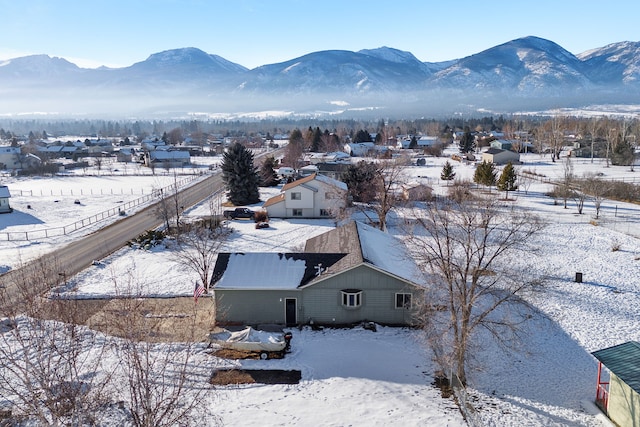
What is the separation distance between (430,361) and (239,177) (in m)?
38.8

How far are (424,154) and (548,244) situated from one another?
7647 cm

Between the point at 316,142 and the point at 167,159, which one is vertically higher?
the point at 316,142

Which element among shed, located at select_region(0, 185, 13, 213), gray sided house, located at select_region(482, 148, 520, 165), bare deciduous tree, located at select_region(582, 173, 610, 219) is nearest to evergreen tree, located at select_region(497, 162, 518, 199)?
bare deciduous tree, located at select_region(582, 173, 610, 219)

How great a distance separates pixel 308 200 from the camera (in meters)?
Answer: 49.6

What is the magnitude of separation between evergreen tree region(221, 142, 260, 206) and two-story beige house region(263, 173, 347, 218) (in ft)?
22.3

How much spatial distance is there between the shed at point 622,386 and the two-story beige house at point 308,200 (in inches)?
1313

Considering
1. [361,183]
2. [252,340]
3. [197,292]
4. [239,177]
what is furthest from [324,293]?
[239,177]

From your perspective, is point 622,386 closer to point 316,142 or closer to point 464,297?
point 464,297

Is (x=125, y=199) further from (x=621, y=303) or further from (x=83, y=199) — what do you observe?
(x=621, y=303)

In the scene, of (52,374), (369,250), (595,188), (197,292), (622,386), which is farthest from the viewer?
(595,188)

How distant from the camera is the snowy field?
17.1 meters

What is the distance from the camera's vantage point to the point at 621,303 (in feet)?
89.6

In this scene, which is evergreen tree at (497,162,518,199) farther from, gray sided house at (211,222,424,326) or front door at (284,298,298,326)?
front door at (284,298,298,326)

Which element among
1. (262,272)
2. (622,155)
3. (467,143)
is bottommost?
(262,272)
